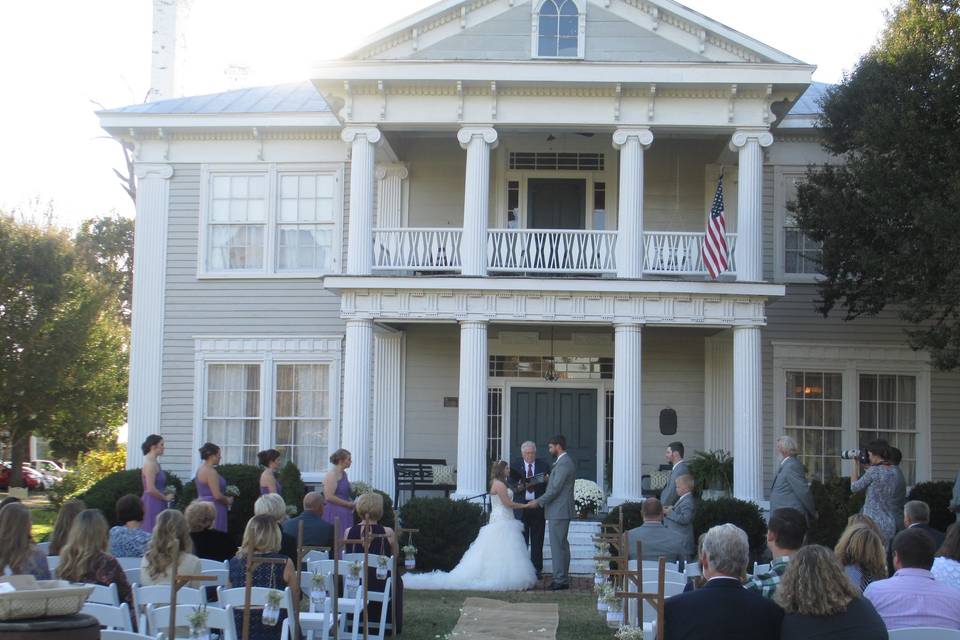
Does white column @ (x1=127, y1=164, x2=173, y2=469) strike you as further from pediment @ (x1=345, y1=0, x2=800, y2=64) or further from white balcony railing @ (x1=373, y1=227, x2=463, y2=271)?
pediment @ (x1=345, y1=0, x2=800, y2=64)

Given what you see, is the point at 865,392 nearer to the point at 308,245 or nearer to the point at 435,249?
the point at 435,249

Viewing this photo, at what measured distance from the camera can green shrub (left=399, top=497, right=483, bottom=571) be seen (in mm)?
15234

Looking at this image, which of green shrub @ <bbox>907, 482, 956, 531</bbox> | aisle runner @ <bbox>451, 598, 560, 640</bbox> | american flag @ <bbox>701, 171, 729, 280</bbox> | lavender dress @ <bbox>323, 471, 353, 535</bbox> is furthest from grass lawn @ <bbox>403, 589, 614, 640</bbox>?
green shrub @ <bbox>907, 482, 956, 531</bbox>

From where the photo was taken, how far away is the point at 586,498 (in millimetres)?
17812

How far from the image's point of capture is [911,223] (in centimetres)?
1603

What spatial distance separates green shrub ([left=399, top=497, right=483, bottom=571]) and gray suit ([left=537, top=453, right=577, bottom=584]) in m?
1.45

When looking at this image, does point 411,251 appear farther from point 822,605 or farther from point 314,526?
point 822,605

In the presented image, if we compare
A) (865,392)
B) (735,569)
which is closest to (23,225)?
(865,392)

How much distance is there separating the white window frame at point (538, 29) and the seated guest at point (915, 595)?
1209 cm

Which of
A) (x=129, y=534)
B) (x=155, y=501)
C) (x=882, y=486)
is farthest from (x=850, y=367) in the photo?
(x=129, y=534)

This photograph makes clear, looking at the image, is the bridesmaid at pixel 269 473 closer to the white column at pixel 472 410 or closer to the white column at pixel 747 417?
the white column at pixel 472 410

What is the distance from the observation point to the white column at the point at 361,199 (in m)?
17.6

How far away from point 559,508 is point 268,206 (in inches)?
346

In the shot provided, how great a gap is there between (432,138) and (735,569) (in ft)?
50.5
